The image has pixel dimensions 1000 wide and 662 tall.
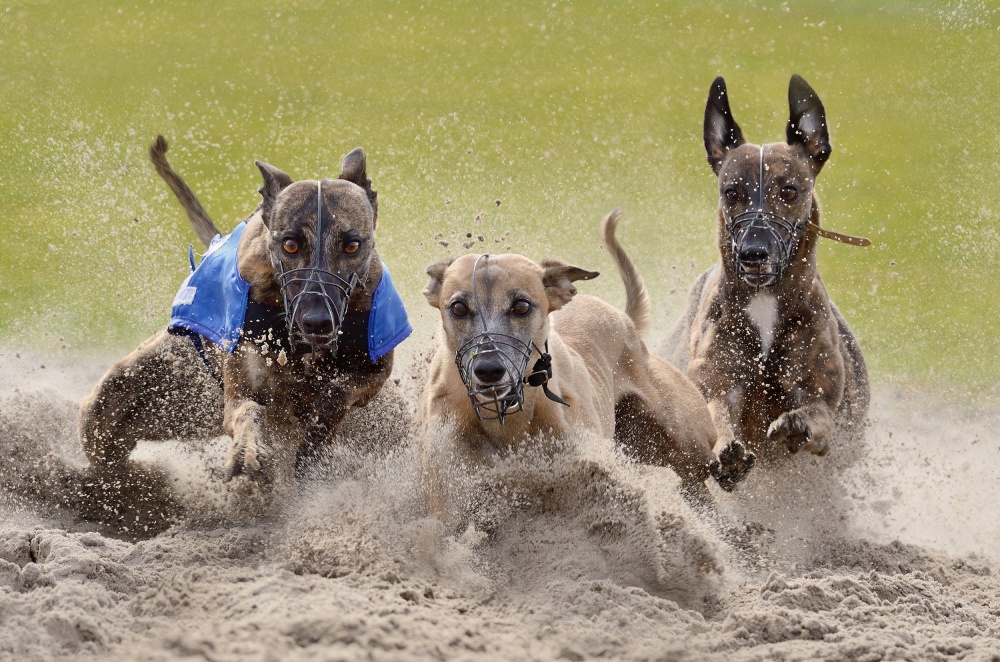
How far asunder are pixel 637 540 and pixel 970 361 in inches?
237

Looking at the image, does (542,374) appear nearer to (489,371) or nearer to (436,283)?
(489,371)

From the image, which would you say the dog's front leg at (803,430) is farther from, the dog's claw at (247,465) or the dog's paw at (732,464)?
the dog's claw at (247,465)

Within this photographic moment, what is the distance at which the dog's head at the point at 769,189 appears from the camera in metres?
5.38

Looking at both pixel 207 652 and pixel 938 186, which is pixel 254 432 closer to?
pixel 207 652

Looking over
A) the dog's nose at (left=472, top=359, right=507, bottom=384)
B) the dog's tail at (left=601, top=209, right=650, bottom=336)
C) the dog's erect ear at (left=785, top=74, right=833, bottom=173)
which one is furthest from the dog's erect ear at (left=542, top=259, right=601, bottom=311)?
the dog's erect ear at (left=785, top=74, right=833, bottom=173)

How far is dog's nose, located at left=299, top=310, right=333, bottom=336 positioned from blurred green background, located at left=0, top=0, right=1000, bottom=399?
3804mm

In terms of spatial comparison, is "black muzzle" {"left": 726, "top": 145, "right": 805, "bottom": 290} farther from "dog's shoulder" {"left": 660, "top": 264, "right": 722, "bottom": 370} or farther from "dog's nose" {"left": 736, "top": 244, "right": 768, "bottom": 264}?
"dog's shoulder" {"left": 660, "top": 264, "right": 722, "bottom": 370}

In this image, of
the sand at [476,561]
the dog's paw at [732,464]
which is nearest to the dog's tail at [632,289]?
the sand at [476,561]

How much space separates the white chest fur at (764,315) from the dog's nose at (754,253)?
0.35m

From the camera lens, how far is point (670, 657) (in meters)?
3.26

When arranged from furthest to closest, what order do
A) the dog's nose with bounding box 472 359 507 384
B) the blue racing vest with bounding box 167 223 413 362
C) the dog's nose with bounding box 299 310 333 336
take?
the blue racing vest with bounding box 167 223 413 362 → the dog's nose with bounding box 299 310 333 336 → the dog's nose with bounding box 472 359 507 384

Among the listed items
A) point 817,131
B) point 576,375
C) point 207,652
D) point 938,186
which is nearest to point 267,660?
point 207,652

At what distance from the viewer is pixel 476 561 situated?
159 inches

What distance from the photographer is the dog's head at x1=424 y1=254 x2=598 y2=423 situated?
413cm
